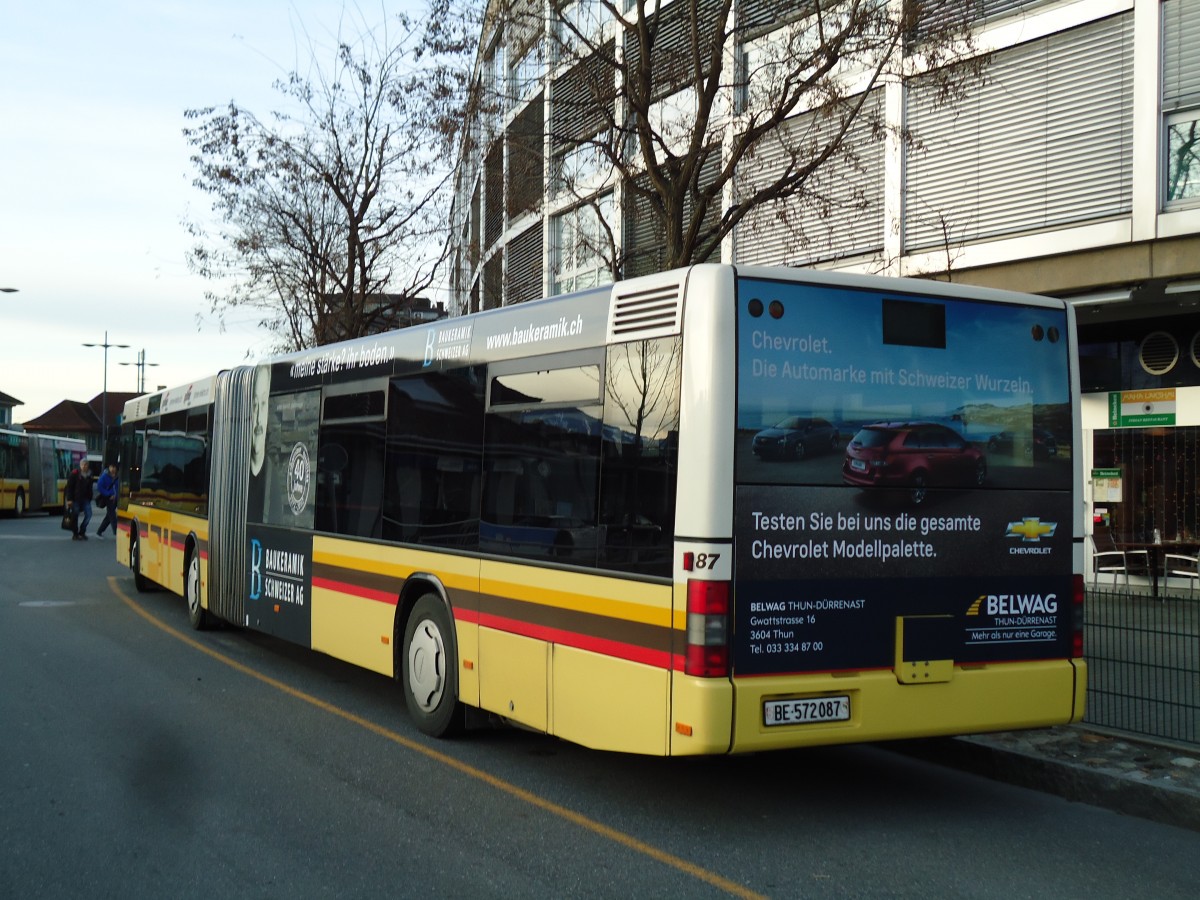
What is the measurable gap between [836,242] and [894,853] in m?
13.6

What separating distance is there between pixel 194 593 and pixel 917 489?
9950 millimetres

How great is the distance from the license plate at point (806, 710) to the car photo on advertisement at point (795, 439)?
1.20 metres

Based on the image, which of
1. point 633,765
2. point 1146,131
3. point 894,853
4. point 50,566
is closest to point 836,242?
point 1146,131

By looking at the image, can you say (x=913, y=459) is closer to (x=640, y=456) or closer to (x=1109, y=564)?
(x=640, y=456)

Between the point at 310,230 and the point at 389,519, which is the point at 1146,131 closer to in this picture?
the point at 389,519

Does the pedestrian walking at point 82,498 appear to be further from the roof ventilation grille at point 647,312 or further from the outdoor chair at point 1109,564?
the roof ventilation grille at point 647,312

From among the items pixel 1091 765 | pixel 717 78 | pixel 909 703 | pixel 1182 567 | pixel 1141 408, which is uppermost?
pixel 717 78

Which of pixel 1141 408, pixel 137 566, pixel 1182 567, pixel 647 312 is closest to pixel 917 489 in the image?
pixel 647 312

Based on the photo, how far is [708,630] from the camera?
6031 millimetres

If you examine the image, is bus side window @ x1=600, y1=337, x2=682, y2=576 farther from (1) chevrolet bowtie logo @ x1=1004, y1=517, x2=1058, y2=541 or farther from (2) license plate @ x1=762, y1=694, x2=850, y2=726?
(1) chevrolet bowtie logo @ x1=1004, y1=517, x2=1058, y2=541

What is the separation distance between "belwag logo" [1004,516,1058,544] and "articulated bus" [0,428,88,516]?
4008 centimetres

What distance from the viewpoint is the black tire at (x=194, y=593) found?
14008 millimetres

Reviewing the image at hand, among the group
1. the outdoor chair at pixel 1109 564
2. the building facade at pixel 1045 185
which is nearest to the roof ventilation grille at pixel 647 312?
the building facade at pixel 1045 185

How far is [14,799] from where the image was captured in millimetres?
6672
